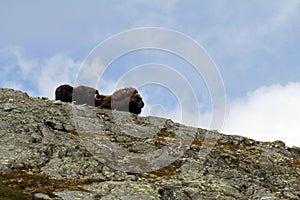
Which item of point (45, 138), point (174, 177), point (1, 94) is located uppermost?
point (1, 94)

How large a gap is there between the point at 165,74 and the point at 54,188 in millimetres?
24032

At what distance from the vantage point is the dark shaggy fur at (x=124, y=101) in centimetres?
8794

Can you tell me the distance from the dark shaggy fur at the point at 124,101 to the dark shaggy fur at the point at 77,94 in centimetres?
185

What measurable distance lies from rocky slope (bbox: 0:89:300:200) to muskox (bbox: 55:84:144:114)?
11.5 m

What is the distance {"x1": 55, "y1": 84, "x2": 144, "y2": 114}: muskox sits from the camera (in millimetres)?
88125

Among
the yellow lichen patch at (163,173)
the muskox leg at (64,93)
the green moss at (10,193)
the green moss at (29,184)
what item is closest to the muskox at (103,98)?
the muskox leg at (64,93)

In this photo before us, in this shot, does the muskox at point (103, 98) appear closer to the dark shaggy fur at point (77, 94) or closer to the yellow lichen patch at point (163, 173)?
the dark shaggy fur at point (77, 94)

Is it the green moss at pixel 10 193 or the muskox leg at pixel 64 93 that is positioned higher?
the muskox leg at pixel 64 93

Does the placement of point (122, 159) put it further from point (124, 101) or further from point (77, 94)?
point (77, 94)

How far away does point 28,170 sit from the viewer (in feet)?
139

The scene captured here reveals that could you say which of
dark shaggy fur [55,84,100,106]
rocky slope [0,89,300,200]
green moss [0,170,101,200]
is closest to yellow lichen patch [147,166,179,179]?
rocky slope [0,89,300,200]

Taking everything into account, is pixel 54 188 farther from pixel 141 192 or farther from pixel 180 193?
pixel 180 193

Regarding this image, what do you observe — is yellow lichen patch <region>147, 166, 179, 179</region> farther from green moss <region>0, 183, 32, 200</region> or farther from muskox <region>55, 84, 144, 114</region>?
muskox <region>55, 84, 144, 114</region>

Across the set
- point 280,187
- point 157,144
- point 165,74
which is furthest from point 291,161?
point 165,74
